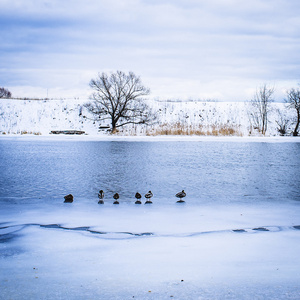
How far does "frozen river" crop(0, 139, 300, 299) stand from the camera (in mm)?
2887

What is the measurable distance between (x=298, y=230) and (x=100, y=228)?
2625 millimetres

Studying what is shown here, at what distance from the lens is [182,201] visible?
644 centimetres

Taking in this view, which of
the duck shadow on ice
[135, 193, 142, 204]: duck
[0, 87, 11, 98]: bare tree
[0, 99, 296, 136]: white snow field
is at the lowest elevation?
the duck shadow on ice

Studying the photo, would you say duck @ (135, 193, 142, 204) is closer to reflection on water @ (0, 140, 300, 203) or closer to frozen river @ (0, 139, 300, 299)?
frozen river @ (0, 139, 300, 299)

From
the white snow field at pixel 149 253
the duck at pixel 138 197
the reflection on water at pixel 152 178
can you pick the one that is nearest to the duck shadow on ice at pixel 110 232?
the white snow field at pixel 149 253

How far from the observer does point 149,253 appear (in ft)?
12.0

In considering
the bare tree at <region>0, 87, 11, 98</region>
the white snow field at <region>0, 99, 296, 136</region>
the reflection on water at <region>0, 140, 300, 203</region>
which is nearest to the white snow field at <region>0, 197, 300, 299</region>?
the reflection on water at <region>0, 140, 300, 203</region>

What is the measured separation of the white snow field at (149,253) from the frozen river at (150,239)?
1cm

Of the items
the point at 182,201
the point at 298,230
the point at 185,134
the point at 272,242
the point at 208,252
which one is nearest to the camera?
the point at 208,252

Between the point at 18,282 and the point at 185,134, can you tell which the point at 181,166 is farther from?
the point at 185,134

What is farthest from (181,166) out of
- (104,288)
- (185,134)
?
(185,134)

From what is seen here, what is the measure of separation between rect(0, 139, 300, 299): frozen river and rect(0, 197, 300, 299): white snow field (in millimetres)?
10

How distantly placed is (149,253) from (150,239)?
1.68ft

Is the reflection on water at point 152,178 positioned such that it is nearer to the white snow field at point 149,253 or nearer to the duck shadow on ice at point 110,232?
the white snow field at point 149,253
